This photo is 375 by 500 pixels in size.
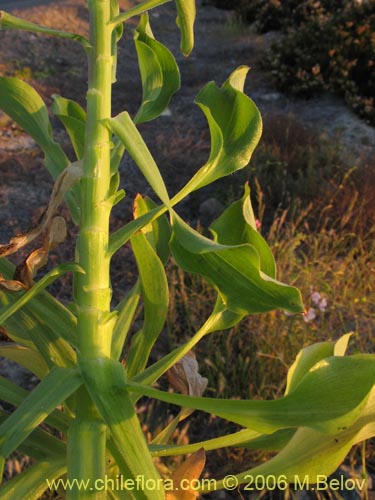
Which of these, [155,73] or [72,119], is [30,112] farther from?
[155,73]

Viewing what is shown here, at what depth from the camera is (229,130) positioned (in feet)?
3.50

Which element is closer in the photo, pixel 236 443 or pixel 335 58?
pixel 236 443

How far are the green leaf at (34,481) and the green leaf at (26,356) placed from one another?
0.23m

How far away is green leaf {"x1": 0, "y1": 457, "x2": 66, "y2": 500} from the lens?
107cm

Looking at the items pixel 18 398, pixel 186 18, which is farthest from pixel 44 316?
pixel 186 18

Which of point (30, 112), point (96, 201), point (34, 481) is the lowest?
point (34, 481)

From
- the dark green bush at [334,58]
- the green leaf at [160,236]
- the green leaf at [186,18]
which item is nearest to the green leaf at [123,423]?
the green leaf at [160,236]

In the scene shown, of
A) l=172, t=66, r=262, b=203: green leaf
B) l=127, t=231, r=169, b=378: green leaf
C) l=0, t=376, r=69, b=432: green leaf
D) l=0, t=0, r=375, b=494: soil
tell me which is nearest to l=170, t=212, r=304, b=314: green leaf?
l=172, t=66, r=262, b=203: green leaf

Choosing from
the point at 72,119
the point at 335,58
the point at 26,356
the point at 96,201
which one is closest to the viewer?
the point at 96,201

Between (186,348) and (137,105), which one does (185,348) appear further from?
(137,105)

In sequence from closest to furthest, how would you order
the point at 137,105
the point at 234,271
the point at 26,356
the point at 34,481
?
the point at 234,271 < the point at 34,481 < the point at 26,356 < the point at 137,105

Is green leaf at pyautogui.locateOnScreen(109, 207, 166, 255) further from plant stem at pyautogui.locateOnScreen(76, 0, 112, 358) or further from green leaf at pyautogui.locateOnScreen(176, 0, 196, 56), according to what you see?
green leaf at pyautogui.locateOnScreen(176, 0, 196, 56)

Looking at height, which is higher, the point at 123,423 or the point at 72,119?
the point at 72,119

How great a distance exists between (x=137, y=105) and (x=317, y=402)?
4756 mm
